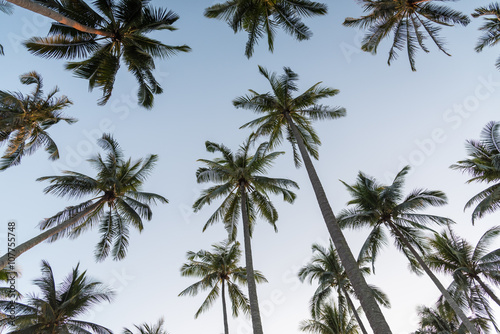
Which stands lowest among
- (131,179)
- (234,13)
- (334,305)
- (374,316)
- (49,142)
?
(374,316)

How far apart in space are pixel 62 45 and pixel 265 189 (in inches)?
523

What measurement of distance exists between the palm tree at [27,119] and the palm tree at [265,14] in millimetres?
10048

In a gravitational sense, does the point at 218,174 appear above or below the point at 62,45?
below

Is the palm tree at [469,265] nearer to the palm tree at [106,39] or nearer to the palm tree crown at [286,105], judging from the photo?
the palm tree crown at [286,105]

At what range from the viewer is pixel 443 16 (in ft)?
49.1

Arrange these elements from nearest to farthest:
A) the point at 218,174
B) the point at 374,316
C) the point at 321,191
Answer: the point at 374,316, the point at 321,191, the point at 218,174

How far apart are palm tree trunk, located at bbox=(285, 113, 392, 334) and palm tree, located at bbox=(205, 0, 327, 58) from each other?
7.77 meters

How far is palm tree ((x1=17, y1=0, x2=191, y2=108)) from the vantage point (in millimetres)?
13328

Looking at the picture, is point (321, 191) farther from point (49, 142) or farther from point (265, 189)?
point (49, 142)

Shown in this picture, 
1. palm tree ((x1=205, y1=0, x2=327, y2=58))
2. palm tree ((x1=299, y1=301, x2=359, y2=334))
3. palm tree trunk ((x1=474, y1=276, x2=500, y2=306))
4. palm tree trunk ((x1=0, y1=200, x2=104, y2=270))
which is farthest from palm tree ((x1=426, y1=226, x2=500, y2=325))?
palm tree trunk ((x1=0, y1=200, x2=104, y2=270))

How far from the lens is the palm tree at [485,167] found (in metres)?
18.0

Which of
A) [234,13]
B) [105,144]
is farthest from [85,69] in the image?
[234,13]

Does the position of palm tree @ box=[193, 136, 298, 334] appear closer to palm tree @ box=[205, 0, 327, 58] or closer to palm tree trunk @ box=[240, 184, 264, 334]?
palm tree trunk @ box=[240, 184, 264, 334]

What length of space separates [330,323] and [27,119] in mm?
26890
